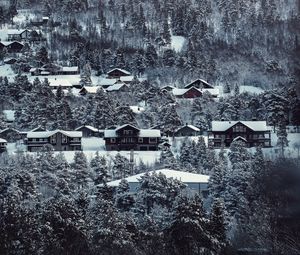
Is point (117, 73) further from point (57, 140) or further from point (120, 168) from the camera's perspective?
point (120, 168)

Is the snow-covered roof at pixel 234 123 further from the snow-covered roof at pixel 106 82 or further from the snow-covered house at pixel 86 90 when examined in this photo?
the snow-covered roof at pixel 106 82

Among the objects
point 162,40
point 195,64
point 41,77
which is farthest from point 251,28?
point 41,77

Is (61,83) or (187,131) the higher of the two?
(61,83)

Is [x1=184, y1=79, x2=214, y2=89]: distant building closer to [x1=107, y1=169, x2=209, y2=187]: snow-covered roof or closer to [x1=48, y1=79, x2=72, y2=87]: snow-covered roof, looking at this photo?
[x1=48, y1=79, x2=72, y2=87]: snow-covered roof

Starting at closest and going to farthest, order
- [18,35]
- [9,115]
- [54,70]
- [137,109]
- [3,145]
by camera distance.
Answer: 1. [3,145]
2. [9,115]
3. [137,109]
4. [54,70]
5. [18,35]

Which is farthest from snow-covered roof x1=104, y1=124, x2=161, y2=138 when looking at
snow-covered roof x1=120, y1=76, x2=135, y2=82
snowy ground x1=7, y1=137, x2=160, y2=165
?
snow-covered roof x1=120, y1=76, x2=135, y2=82

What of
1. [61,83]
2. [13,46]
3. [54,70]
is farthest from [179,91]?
Answer: [13,46]

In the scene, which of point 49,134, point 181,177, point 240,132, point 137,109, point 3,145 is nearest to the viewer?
point 181,177
